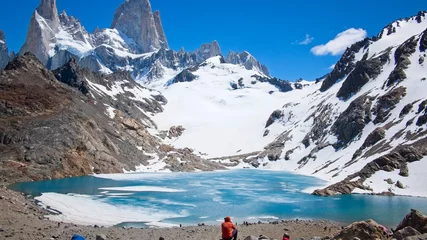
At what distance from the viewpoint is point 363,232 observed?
71.9ft

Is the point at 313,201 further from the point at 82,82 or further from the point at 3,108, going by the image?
the point at 82,82

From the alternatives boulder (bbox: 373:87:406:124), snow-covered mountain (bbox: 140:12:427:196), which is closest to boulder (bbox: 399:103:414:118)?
snow-covered mountain (bbox: 140:12:427:196)

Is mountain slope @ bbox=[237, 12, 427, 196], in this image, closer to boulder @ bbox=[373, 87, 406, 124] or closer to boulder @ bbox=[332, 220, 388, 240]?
boulder @ bbox=[373, 87, 406, 124]

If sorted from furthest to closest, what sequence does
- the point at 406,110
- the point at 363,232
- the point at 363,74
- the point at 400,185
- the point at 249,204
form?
the point at 363,74 → the point at 406,110 → the point at 400,185 → the point at 249,204 → the point at 363,232

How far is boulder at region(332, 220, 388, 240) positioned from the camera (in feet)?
71.5

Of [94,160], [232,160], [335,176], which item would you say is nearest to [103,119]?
[94,160]

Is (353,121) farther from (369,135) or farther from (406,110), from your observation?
(406,110)

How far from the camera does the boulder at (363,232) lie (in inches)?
858

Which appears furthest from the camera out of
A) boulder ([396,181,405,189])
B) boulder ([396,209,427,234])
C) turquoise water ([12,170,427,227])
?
boulder ([396,181,405,189])

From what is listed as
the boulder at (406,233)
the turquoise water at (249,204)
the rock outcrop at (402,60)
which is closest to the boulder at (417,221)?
the boulder at (406,233)

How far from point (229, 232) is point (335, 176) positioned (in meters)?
82.6

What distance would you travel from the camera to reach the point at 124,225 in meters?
36.8

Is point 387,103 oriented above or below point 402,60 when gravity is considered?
below

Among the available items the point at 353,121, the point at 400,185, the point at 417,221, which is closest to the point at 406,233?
the point at 417,221
